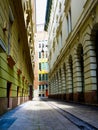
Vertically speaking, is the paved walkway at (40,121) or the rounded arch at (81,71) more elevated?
the rounded arch at (81,71)

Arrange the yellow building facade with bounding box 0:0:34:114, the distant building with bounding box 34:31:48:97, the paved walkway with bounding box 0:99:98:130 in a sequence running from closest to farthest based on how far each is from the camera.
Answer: the paved walkway with bounding box 0:99:98:130, the yellow building facade with bounding box 0:0:34:114, the distant building with bounding box 34:31:48:97

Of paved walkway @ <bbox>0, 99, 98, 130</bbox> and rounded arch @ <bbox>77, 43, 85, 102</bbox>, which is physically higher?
rounded arch @ <bbox>77, 43, 85, 102</bbox>

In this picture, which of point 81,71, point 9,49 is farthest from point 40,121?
point 81,71

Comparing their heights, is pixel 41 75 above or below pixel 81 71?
above

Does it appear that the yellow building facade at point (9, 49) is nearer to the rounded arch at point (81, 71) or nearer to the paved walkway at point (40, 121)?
the paved walkway at point (40, 121)

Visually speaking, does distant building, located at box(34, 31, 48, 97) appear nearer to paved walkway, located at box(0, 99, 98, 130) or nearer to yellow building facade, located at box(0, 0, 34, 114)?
yellow building facade, located at box(0, 0, 34, 114)

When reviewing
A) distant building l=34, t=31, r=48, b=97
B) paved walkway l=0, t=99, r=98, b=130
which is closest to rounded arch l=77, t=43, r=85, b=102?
paved walkway l=0, t=99, r=98, b=130

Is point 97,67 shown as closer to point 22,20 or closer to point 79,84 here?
point 79,84

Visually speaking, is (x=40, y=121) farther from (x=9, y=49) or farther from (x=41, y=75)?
(x=41, y=75)

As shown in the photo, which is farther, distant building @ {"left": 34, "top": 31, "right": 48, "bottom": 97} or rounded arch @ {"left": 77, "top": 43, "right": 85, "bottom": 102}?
distant building @ {"left": 34, "top": 31, "right": 48, "bottom": 97}

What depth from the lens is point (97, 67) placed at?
57.5 ft

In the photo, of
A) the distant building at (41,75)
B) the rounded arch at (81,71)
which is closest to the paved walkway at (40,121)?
the rounded arch at (81,71)

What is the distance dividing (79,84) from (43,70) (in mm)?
60187

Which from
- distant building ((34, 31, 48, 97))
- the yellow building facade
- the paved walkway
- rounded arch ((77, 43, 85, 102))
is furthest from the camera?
distant building ((34, 31, 48, 97))
